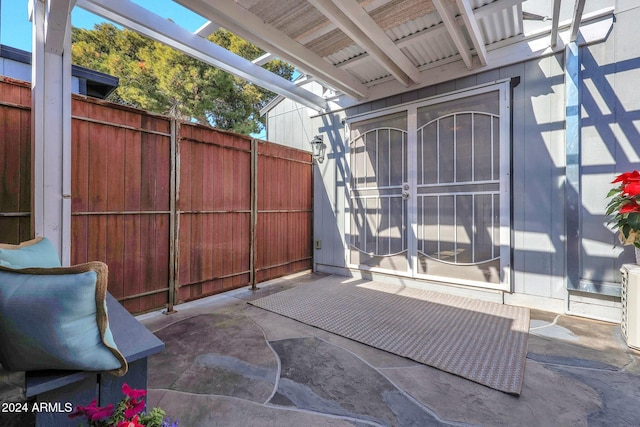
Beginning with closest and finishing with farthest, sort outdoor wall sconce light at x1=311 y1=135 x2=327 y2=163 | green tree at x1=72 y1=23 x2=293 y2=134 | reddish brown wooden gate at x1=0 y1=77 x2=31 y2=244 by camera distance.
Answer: reddish brown wooden gate at x1=0 y1=77 x2=31 y2=244 → outdoor wall sconce light at x1=311 y1=135 x2=327 y2=163 → green tree at x1=72 y1=23 x2=293 y2=134

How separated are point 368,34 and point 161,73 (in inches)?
297

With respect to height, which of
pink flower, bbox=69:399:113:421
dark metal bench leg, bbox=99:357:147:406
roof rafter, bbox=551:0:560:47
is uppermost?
roof rafter, bbox=551:0:560:47

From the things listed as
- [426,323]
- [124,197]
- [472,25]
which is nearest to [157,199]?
[124,197]

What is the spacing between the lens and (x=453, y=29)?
289 centimetres

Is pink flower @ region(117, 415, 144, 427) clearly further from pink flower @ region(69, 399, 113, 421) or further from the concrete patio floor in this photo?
the concrete patio floor

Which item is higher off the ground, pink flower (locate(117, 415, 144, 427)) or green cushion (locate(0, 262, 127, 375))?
green cushion (locate(0, 262, 127, 375))

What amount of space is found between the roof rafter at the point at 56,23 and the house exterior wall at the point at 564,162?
13.0ft

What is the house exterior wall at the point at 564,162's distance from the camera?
281cm

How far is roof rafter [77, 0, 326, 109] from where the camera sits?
8.43 ft

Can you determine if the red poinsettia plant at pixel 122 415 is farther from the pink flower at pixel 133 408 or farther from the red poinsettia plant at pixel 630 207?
the red poinsettia plant at pixel 630 207

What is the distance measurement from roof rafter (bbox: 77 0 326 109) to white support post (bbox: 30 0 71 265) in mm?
468

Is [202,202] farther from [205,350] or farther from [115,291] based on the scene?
[205,350]

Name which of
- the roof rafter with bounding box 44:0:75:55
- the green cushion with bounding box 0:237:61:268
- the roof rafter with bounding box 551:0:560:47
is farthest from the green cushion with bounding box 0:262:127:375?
the roof rafter with bounding box 551:0:560:47

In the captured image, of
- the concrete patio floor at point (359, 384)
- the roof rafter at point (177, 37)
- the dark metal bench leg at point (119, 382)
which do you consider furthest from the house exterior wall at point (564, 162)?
the dark metal bench leg at point (119, 382)
